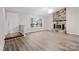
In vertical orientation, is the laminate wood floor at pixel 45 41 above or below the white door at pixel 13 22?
below

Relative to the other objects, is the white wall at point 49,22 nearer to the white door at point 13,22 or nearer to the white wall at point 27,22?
the white wall at point 27,22

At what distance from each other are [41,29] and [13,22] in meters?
0.64

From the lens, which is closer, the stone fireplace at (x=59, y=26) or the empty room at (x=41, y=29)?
the empty room at (x=41, y=29)

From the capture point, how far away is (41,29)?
7.55ft

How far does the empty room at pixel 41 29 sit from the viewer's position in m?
2.20

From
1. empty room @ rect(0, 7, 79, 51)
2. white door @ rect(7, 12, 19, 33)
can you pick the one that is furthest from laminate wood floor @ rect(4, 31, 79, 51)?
white door @ rect(7, 12, 19, 33)

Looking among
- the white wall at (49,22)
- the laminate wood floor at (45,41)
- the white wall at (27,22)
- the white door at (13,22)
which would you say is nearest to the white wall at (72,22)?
the laminate wood floor at (45,41)

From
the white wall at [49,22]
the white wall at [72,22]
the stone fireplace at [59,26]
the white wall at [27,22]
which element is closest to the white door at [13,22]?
the white wall at [27,22]

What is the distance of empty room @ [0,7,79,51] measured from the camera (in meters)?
2.20

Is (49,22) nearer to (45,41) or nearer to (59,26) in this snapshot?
(59,26)

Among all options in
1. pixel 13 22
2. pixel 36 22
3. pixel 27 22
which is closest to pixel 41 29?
pixel 36 22

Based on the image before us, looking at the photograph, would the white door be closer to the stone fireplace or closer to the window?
the window

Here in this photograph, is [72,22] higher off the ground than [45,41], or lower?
higher
